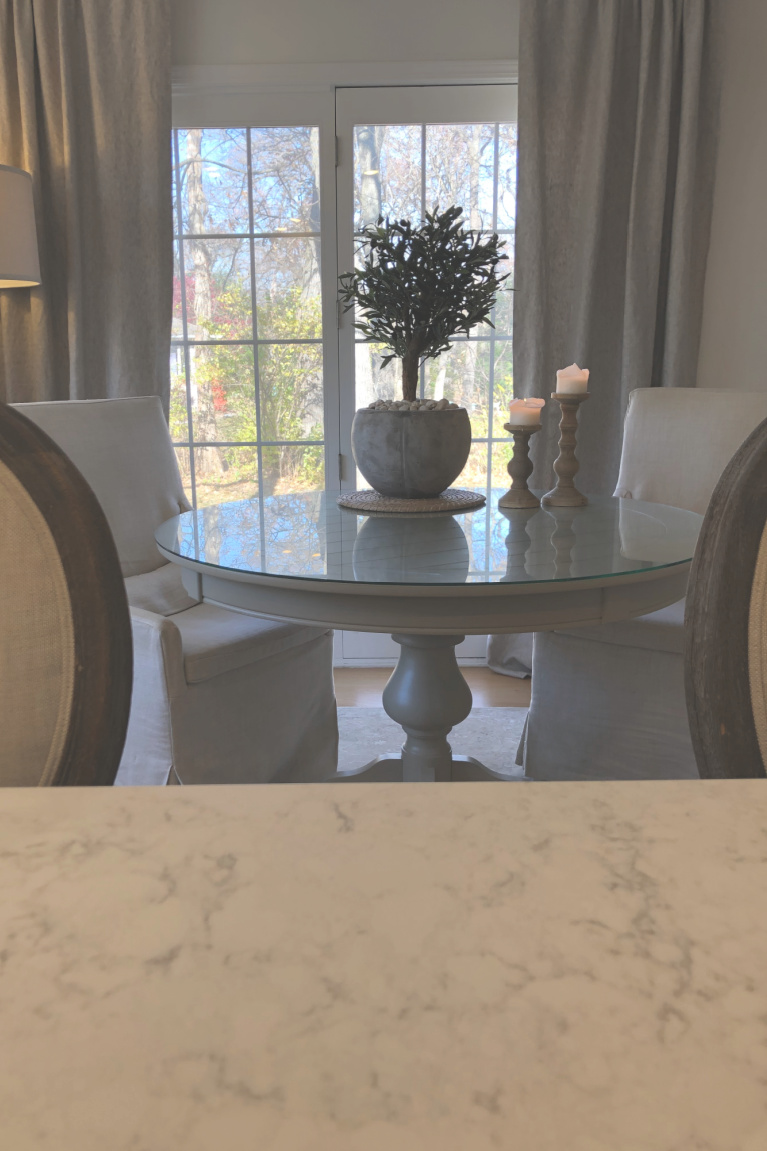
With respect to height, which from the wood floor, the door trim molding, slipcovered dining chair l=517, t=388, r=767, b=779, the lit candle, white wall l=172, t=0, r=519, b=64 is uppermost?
white wall l=172, t=0, r=519, b=64

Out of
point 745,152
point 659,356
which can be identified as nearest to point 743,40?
point 745,152

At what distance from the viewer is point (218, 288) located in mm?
3340

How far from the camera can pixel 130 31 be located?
9.88ft

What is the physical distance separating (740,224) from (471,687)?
195 cm

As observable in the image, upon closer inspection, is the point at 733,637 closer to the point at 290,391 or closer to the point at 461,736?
the point at 461,736

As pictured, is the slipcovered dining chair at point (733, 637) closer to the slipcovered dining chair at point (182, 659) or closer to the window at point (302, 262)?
the slipcovered dining chair at point (182, 659)

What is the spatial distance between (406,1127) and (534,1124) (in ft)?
0.11

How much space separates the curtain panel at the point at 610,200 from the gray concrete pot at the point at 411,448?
4.11ft

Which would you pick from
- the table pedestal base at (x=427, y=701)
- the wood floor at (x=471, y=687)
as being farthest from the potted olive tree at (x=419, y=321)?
the wood floor at (x=471, y=687)

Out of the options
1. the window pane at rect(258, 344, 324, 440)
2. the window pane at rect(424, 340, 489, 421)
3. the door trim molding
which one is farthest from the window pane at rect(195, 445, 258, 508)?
the door trim molding

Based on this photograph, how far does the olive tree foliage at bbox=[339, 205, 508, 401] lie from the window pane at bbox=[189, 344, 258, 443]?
1498mm

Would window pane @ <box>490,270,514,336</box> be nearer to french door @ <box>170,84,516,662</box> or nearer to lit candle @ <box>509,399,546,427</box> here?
french door @ <box>170,84,516,662</box>

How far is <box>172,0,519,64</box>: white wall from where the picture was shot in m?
3.09

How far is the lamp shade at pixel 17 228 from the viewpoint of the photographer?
2.60 m
